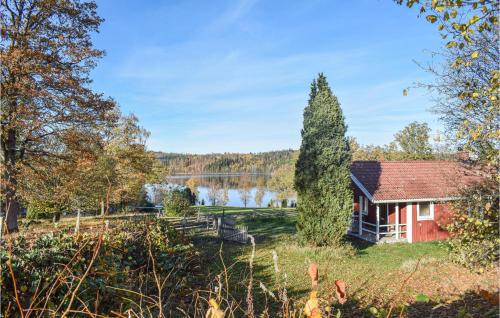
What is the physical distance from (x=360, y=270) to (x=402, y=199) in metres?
6.97

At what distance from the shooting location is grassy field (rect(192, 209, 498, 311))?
791cm

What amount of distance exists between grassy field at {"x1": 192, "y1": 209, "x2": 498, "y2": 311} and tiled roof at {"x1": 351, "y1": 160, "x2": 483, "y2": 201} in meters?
2.46

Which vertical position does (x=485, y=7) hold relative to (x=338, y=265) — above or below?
above

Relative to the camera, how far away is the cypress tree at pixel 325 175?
1344 cm

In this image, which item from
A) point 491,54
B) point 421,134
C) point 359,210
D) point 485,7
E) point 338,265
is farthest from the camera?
point 421,134

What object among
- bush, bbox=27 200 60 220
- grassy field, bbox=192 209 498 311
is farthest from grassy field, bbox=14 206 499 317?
bush, bbox=27 200 60 220

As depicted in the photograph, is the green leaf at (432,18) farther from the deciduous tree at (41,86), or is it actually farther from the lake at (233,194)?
the lake at (233,194)

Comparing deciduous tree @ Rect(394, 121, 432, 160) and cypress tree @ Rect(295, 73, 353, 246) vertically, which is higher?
deciduous tree @ Rect(394, 121, 432, 160)

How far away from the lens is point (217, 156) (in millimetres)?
167125

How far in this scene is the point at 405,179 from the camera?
17.5m

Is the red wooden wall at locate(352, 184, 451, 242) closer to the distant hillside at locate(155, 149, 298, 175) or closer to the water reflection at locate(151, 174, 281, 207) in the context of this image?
the water reflection at locate(151, 174, 281, 207)

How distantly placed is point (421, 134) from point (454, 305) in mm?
29667

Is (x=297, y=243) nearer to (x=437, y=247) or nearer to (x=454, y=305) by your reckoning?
(x=437, y=247)

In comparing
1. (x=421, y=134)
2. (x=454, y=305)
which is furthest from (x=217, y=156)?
(x=454, y=305)
